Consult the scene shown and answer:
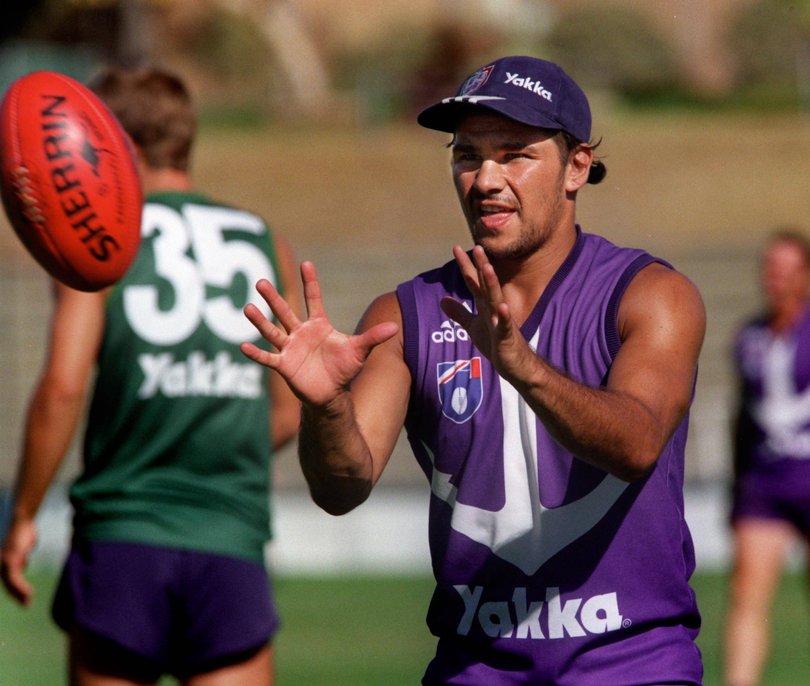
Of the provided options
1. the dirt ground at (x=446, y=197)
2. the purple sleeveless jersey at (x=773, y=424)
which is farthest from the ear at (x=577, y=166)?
the dirt ground at (x=446, y=197)

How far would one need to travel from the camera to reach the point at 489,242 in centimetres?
373

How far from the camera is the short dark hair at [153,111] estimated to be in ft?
16.1

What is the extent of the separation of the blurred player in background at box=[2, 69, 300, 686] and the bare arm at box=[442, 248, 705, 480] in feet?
5.11

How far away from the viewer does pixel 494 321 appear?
3.24 m

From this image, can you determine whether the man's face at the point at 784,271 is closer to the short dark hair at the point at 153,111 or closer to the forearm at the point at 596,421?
the short dark hair at the point at 153,111

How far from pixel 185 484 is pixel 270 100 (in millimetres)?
28614

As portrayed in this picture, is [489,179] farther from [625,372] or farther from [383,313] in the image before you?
[625,372]

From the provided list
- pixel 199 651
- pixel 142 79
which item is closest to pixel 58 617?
pixel 199 651

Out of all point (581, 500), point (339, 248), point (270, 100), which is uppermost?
point (270, 100)

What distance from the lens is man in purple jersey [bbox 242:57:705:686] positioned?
139 inches

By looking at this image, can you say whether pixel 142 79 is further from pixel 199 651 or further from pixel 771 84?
pixel 771 84

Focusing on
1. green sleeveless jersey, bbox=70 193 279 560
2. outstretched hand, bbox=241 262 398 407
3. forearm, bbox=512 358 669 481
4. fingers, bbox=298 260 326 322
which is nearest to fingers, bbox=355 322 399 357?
outstretched hand, bbox=241 262 398 407

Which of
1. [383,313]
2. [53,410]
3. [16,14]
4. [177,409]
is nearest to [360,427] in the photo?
[383,313]

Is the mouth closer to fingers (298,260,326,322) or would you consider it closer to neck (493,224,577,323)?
neck (493,224,577,323)
